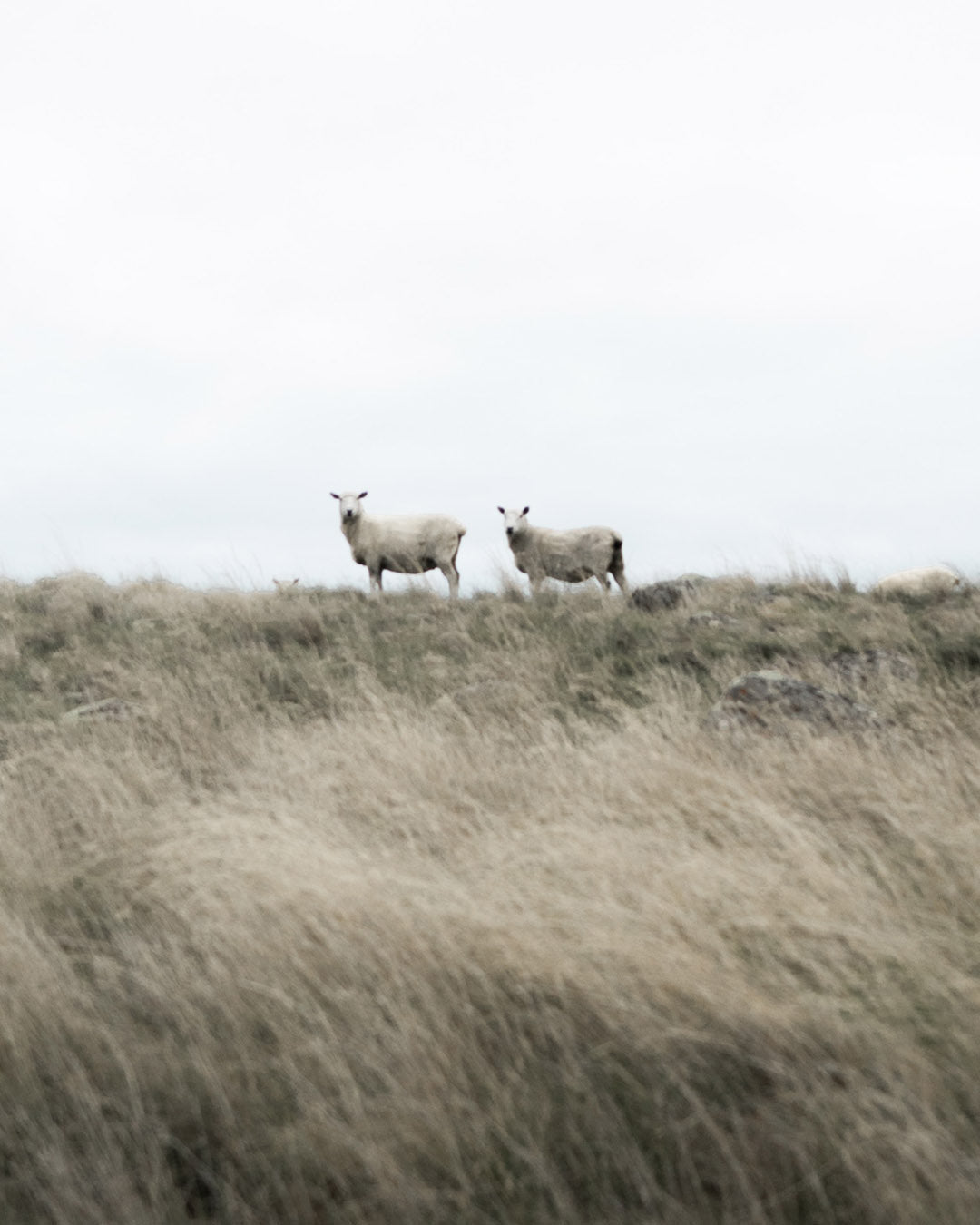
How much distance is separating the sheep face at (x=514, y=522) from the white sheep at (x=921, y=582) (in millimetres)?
5337

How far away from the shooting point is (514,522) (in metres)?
16.2

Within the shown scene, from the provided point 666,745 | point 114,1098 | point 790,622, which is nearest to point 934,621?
point 790,622

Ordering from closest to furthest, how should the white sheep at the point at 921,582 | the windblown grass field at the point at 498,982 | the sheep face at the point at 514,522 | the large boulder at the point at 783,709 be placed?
the windblown grass field at the point at 498,982, the large boulder at the point at 783,709, the white sheep at the point at 921,582, the sheep face at the point at 514,522

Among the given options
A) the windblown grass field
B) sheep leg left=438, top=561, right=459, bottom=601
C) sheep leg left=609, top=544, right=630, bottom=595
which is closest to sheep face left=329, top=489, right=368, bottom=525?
sheep leg left=438, top=561, right=459, bottom=601

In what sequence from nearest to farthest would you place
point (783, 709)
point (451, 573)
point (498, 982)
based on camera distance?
point (498, 982) → point (783, 709) → point (451, 573)

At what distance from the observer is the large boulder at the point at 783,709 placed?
6148mm

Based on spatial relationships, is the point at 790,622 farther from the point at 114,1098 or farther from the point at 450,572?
the point at 114,1098

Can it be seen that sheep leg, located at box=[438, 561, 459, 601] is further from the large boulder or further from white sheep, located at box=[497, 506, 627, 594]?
the large boulder

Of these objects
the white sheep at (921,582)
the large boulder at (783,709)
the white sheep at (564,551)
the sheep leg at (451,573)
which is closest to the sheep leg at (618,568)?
the white sheep at (564,551)

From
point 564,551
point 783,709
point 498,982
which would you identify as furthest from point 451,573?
point 498,982

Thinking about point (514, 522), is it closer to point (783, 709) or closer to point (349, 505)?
point (349, 505)

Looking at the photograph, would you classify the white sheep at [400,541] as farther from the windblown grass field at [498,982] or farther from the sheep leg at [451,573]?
the windblown grass field at [498,982]

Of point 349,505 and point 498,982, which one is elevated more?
point 349,505

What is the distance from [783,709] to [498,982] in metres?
3.89
